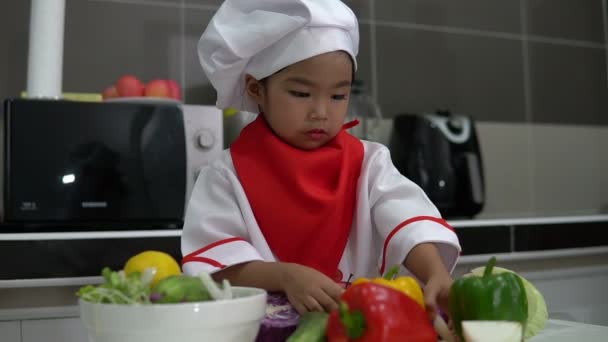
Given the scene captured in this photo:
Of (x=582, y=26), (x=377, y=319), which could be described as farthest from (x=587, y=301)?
(x=377, y=319)

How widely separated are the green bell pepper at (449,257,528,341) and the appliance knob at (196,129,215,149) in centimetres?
120

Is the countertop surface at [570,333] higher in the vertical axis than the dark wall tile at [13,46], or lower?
lower

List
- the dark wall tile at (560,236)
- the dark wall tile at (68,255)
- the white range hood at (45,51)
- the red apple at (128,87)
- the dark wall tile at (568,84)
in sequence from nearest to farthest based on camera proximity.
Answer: the dark wall tile at (68,255)
the white range hood at (45,51)
the red apple at (128,87)
the dark wall tile at (560,236)
the dark wall tile at (568,84)

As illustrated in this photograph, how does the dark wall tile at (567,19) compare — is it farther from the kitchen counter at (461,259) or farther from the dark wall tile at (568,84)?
the kitchen counter at (461,259)

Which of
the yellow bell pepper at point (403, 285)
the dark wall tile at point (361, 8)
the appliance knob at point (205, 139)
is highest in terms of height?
the dark wall tile at point (361, 8)

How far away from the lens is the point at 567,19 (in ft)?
9.75

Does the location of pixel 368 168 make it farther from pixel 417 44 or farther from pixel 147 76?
pixel 417 44

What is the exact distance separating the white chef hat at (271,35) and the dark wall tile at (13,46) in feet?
3.87

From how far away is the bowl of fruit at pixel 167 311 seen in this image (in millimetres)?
586

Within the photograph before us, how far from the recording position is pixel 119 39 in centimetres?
221

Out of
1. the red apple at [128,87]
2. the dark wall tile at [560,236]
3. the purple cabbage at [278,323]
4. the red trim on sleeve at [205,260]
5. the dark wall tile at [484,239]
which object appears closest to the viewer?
the purple cabbage at [278,323]

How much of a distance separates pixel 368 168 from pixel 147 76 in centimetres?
129

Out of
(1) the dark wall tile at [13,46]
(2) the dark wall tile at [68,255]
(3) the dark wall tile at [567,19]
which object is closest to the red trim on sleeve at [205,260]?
(2) the dark wall tile at [68,255]

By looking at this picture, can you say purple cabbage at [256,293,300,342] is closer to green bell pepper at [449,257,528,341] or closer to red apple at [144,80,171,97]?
green bell pepper at [449,257,528,341]
